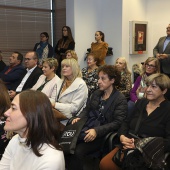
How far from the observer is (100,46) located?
6500 millimetres

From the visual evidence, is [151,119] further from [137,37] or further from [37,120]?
[137,37]

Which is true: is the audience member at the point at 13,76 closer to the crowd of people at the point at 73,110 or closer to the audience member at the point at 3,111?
the crowd of people at the point at 73,110

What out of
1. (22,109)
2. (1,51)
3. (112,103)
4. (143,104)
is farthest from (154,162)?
(1,51)

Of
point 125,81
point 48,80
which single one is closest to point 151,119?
point 125,81

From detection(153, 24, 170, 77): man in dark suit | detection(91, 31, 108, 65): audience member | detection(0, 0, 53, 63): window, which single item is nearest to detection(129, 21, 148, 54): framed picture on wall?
detection(91, 31, 108, 65): audience member

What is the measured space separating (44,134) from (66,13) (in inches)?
228

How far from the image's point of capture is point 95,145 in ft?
9.12

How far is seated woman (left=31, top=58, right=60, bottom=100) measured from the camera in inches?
151

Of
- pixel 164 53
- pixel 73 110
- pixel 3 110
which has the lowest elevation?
pixel 73 110

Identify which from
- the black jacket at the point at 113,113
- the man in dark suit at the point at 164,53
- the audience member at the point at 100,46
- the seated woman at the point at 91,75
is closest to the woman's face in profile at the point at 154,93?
the black jacket at the point at 113,113

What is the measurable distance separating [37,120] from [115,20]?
5.65 meters

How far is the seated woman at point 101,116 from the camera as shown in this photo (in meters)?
2.71

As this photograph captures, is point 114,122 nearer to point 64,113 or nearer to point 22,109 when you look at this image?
point 64,113

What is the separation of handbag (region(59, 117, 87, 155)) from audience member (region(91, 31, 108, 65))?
3710 millimetres
